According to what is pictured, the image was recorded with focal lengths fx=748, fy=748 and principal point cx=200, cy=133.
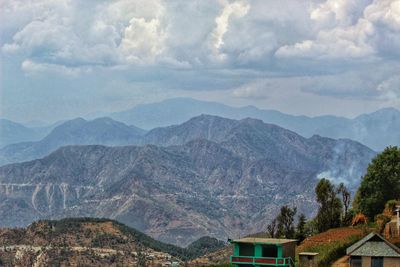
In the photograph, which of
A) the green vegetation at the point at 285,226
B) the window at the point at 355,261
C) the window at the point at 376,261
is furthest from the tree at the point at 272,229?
the window at the point at 376,261

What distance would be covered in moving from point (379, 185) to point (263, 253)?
1753 inches

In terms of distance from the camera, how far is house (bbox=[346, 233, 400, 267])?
8519 centimetres

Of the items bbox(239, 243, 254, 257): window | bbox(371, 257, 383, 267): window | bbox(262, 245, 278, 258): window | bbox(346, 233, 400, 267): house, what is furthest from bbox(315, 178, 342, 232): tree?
bbox(371, 257, 383, 267): window

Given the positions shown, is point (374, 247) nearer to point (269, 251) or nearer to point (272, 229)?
point (269, 251)

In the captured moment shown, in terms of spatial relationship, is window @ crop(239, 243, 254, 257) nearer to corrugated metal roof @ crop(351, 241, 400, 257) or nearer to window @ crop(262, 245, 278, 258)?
window @ crop(262, 245, 278, 258)

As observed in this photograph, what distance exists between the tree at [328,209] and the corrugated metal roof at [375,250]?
4126cm

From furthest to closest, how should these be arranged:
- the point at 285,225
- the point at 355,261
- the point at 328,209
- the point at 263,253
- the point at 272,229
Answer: the point at 285,225
the point at 328,209
the point at 272,229
the point at 263,253
the point at 355,261

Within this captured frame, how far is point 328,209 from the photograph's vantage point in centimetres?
13000

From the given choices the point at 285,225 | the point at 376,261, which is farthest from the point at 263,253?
the point at 285,225

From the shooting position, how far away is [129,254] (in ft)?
649

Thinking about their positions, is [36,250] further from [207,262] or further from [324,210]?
[324,210]

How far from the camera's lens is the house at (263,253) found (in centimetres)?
A: 9186

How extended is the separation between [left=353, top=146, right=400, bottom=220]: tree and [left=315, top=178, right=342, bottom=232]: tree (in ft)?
14.5

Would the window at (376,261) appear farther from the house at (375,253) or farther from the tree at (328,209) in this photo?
the tree at (328,209)
